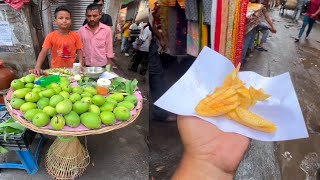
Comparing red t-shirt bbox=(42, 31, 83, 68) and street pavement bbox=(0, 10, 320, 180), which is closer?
street pavement bbox=(0, 10, 320, 180)

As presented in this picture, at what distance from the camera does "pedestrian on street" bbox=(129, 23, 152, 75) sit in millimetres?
5234

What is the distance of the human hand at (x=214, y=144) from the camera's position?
4.99ft

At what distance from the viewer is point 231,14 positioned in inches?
116

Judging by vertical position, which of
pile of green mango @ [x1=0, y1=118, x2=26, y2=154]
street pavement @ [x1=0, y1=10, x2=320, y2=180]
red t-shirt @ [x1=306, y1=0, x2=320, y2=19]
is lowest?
street pavement @ [x1=0, y1=10, x2=320, y2=180]

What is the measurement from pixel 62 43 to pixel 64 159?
1345 mm

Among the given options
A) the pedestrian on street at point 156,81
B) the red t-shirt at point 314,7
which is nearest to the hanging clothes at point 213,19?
the pedestrian on street at point 156,81

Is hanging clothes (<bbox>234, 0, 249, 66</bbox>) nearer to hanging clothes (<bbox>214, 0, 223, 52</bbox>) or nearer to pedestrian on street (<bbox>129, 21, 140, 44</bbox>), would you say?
hanging clothes (<bbox>214, 0, 223, 52</bbox>)

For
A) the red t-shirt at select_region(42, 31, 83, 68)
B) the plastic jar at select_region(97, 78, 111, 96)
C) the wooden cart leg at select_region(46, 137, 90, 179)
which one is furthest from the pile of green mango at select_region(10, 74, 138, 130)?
the red t-shirt at select_region(42, 31, 83, 68)

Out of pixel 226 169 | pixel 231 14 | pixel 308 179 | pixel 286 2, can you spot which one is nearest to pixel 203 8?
pixel 231 14

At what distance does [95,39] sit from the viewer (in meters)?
3.49

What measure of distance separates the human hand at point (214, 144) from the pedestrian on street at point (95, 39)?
2.27 m

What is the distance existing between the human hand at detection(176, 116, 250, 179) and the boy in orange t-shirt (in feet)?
6.86

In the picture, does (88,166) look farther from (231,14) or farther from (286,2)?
(286,2)

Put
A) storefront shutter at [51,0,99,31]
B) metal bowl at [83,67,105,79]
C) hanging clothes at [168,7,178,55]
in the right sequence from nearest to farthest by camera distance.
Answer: metal bowl at [83,67,105,79] → hanging clothes at [168,7,178,55] → storefront shutter at [51,0,99,31]
